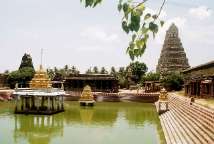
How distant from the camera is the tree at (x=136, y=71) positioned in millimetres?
92062

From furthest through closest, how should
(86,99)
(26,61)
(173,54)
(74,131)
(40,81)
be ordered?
1. (26,61)
2. (173,54)
3. (86,99)
4. (40,81)
5. (74,131)

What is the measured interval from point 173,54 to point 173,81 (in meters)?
16.9

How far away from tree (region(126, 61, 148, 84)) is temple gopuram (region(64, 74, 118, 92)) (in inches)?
913

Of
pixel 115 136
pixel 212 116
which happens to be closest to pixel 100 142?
pixel 115 136

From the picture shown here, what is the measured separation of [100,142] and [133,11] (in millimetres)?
18487

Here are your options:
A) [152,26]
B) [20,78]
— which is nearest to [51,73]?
[20,78]

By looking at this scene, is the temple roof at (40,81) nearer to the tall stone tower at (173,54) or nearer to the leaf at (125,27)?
the leaf at (125,27)

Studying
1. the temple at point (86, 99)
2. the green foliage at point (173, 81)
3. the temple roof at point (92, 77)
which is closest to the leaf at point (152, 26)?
the temple at point (86, 99)

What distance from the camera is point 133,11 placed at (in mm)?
3391

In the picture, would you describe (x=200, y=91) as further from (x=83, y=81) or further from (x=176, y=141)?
(x=83, y=81)

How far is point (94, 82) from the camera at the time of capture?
6969 centimetres

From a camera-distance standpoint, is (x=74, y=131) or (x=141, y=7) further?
(x=74, y=131)

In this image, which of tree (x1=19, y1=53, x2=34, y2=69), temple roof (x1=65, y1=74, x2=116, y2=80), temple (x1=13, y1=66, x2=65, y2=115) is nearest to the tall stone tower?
temple roof (x1=65, y1=74, x2=116, y2=80)

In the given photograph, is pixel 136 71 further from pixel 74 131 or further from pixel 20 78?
pixel 74 131
